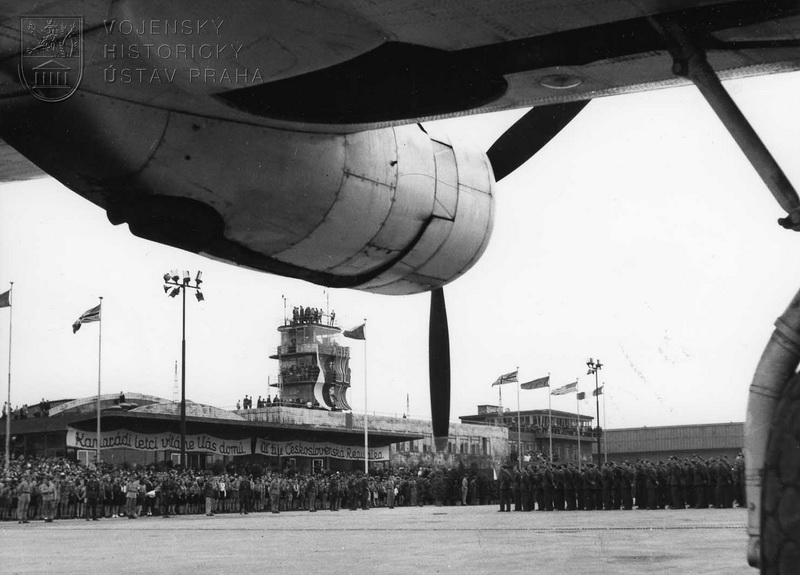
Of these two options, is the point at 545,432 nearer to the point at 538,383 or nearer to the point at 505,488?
the point at 538,383

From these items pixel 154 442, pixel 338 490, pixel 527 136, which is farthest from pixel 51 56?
pixel 154 442

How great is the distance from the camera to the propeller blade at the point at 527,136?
21.5 feet

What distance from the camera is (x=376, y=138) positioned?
6016mm

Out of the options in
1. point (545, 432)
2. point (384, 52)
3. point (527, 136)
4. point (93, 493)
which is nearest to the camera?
point (384, 52)

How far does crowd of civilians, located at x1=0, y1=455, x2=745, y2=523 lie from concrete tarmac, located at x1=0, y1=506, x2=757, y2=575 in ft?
24.6

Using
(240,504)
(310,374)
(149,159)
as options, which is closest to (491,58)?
(149,159)

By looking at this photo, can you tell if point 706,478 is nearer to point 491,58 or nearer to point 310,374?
point 491,58

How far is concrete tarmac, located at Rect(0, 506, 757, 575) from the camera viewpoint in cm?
1098

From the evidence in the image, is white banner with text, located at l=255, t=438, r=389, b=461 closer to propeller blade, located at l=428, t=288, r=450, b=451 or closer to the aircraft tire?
propeller blade, located at l=428, t=288, r=450, b=451

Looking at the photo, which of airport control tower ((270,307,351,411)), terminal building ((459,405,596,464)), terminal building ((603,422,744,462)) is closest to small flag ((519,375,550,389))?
terminal building ((603,422,744,462))

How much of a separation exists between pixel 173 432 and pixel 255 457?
21.5 feet

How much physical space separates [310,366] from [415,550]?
71.0 metres

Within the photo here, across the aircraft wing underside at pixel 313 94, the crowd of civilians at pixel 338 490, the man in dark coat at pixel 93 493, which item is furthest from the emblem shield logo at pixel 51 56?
the man in dark coat at pixel 93 493

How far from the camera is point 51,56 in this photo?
4.86 m
